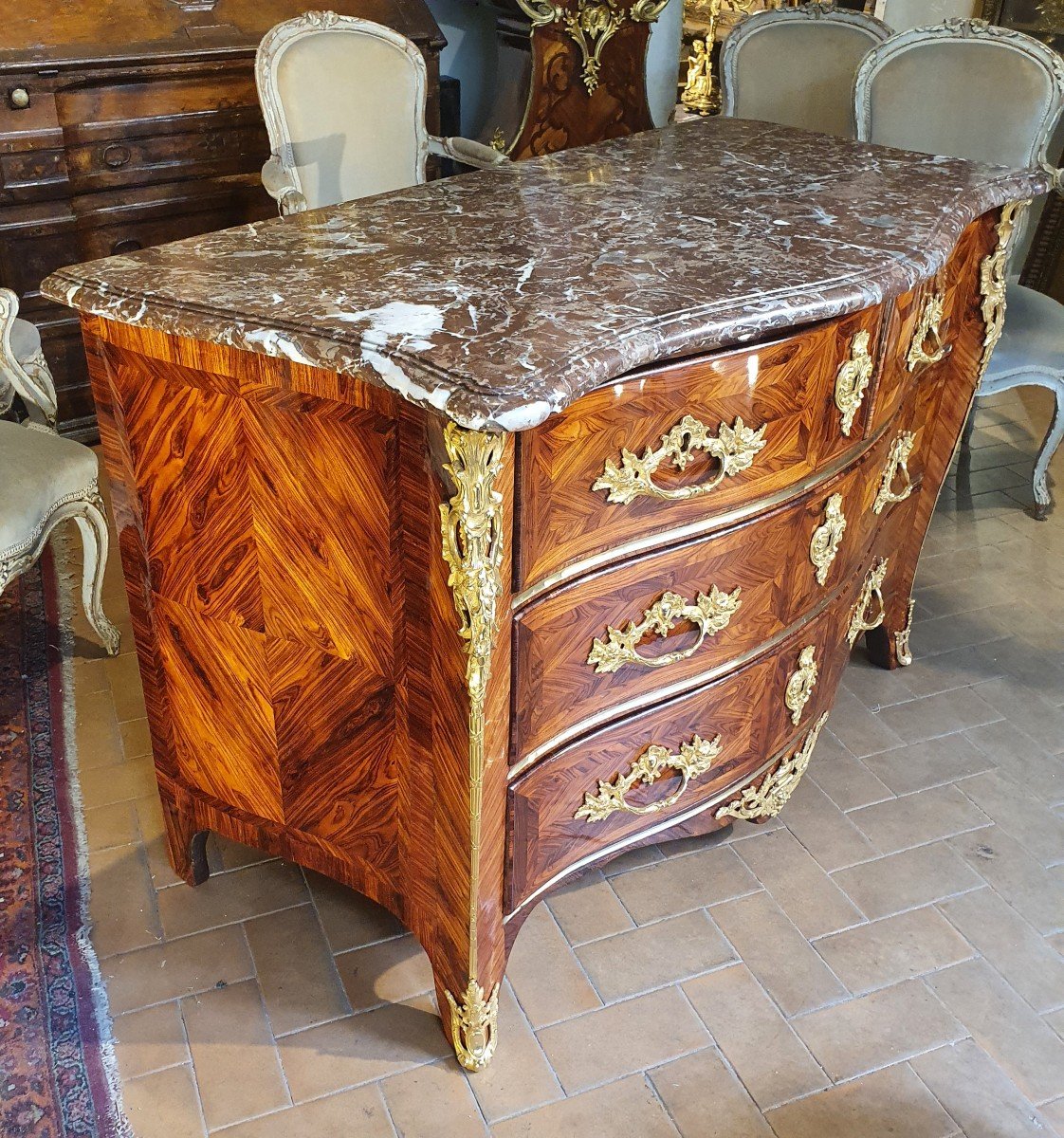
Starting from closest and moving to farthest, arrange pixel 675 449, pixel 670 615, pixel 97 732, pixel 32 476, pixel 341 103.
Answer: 1. pixel 675 449
2. pixel 670 615
3. pixel 32 476
4. pixel 97 732
5. pixel 341 103

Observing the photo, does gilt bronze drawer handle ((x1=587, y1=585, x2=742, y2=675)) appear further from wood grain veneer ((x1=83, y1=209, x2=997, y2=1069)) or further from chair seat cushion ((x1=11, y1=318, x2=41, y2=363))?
chair seat cushion ((x1=11, y1=318, x2=41, y2=363))

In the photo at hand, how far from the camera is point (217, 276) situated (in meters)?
1.46

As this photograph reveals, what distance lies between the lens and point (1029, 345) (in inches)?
117

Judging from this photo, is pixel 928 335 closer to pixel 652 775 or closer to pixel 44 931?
pixel 652 775

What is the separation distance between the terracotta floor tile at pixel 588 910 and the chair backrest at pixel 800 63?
2.14m

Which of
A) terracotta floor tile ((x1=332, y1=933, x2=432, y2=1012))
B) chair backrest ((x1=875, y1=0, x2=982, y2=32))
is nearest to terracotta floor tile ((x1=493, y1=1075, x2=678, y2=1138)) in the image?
terracotta floor tile ((x1=332, y1=933, x2=432, y2=1012))

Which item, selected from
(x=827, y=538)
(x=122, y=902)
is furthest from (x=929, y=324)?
(x=122, y=902)

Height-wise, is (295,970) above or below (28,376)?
below

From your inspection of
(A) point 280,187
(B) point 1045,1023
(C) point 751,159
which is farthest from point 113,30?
(B) point 1045,1023

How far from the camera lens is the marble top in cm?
125

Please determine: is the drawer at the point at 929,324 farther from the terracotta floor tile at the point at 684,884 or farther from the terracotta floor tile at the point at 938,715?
the terracotta floor tile at the point at 684,884

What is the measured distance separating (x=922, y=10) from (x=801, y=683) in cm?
336

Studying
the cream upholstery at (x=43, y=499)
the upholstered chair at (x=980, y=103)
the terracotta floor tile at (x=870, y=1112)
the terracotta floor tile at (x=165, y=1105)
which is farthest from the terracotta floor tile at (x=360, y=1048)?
the upholstered chair at (x=980, y=103)

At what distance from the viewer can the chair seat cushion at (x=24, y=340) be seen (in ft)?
Answer: 8.32
